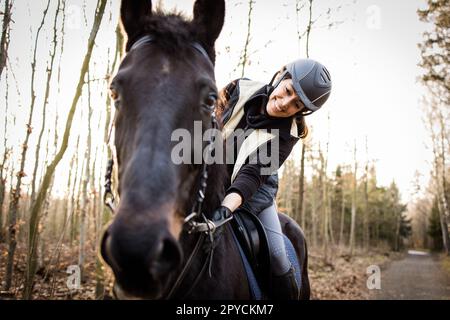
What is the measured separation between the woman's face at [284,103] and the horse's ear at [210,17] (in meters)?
1.27

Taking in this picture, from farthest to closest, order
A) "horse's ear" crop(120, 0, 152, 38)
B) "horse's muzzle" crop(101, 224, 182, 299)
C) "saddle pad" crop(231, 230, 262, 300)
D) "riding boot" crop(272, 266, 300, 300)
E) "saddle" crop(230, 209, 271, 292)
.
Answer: "riding boot" crop(272, 266, 300, 300) < "saddle" crop(230, 209, 271, 292) < "saddle pad" crop(231, 230, 262, 300) < "horse's ear" crop(120, 0, 152, 38) < "horse's muzzle" crop(101, 224, 182, 299)

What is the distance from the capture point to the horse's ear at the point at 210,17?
2422mm

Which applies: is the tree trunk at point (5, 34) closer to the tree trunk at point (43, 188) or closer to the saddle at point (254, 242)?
the tree trunk at point (43, 188)

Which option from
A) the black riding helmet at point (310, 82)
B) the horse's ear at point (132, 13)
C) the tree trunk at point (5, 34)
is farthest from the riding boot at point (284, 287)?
the tree trunk at point (5, 34)

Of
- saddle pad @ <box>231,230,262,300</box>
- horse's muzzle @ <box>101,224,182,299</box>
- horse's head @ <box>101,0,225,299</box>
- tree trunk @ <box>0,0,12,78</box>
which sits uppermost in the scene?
tree trunk @ <box>0,0,12,78</box>

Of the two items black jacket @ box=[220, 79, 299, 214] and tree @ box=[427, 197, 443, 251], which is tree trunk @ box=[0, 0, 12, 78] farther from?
tree @ box=[427, 197, 443, 251]

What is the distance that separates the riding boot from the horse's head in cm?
180

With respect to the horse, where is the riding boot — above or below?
below

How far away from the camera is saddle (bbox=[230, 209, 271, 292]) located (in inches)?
119

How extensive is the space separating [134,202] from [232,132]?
229 cm

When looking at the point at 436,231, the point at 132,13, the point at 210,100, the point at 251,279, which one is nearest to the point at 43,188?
the point at 132,13

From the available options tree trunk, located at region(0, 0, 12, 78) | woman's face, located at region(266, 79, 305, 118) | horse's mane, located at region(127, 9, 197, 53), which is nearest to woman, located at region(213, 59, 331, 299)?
woman's face, located at region(266, 79, 305, 118)

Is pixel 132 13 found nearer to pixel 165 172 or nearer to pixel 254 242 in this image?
pixel 165 172

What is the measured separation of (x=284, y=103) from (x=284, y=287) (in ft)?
6.68
